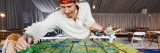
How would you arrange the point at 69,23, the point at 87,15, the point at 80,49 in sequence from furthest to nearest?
the point at 87,15
the point at 69,23
the point at 80,49

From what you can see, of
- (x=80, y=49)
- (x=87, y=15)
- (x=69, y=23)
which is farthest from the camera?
(x=87, y=15)

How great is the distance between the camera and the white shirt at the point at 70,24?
5.24 ft

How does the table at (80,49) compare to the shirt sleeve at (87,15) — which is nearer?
the table at (80,49)

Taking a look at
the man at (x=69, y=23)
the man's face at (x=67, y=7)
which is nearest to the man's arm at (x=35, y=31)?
the man at (x=69, y=23)

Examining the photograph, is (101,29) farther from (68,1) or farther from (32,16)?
(32,16)

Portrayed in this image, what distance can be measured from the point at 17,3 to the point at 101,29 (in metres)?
12.1

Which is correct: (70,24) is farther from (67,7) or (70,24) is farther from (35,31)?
(35,31)

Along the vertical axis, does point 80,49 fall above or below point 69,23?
below

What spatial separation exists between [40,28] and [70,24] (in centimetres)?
32

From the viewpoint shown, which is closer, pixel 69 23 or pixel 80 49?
pixel 80 49

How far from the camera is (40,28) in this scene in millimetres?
1522

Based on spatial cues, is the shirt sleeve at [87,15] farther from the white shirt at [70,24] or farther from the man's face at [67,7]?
the man's face at [67,7]

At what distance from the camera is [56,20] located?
1729 mm

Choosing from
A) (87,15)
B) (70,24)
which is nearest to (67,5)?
(70,24)
